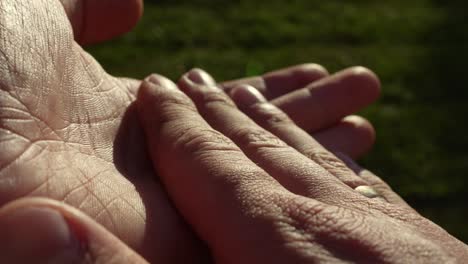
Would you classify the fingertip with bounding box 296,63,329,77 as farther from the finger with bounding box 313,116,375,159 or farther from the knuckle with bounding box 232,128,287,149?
the knuckle with bounding box 232,128,287,149

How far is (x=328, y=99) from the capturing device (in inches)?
107

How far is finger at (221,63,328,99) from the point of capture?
281 cm

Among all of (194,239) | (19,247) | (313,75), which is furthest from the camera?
(313,75)

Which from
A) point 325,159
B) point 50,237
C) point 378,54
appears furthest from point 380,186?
point 378,54

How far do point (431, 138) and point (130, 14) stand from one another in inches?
80.5

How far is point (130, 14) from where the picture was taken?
2559mm

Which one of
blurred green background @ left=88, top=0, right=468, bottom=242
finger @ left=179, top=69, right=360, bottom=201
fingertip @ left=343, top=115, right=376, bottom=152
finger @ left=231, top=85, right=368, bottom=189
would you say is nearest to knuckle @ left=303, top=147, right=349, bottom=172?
finger @ left=231, top=85, right=368, bottom=189

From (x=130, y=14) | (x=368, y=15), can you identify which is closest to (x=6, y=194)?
(x=130, y=14)

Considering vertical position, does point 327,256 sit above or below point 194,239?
above

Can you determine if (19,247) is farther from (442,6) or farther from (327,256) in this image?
(442,6)

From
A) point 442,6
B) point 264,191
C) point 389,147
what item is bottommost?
point 389,147

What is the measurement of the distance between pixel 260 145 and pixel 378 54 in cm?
266

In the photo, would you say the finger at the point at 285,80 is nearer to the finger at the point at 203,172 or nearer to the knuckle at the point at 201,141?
the finger at the point at 203,172

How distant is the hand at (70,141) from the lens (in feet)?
4.93
